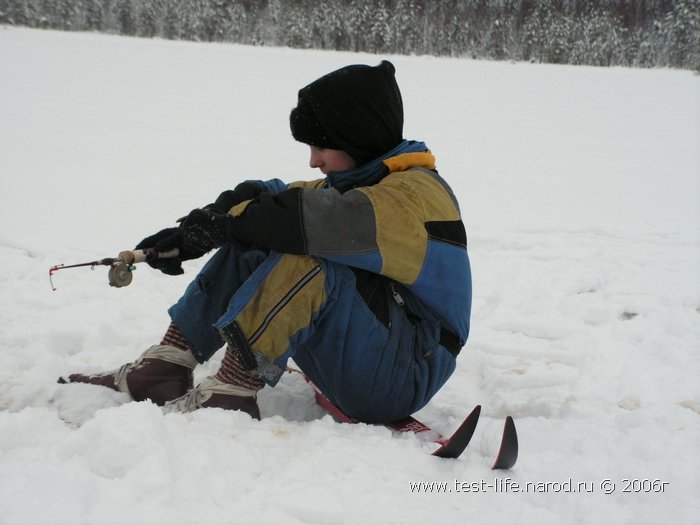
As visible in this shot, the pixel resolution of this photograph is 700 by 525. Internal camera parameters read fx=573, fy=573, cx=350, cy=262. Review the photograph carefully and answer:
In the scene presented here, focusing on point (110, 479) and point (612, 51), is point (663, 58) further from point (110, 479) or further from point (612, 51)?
point (110, 479)

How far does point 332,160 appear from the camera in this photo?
5.92 feet

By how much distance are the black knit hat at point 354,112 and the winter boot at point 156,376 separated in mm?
830

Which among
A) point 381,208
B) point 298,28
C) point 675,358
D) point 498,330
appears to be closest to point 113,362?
point 381,208

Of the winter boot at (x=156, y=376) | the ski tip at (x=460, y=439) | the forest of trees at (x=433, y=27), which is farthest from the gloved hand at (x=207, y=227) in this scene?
the forest of trees at (x=433, y=27)

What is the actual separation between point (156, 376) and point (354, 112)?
1038 millimetres

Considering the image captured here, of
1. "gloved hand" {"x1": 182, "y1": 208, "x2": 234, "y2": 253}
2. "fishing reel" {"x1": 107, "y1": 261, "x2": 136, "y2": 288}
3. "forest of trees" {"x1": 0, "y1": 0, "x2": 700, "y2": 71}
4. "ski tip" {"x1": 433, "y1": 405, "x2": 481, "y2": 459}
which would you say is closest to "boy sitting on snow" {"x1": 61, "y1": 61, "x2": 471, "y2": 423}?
"gloved hand" {"x1": 182, "y1": 208, "x2": 234, "y2": 253}

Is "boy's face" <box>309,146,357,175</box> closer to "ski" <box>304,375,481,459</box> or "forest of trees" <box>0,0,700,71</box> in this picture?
"ski" <box>304,375,481,459</box>

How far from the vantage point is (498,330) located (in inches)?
107

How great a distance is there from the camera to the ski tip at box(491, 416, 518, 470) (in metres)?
1.47

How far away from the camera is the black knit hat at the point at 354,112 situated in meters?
1.70

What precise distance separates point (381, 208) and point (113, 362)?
1320 millimetres

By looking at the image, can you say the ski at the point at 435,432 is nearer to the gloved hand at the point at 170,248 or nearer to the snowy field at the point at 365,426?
the snowy field at the point at 365,426

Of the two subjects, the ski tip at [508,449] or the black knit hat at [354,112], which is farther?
the black knit hat at [354,112]

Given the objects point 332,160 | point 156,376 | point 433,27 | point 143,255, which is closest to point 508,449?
point 332,160
